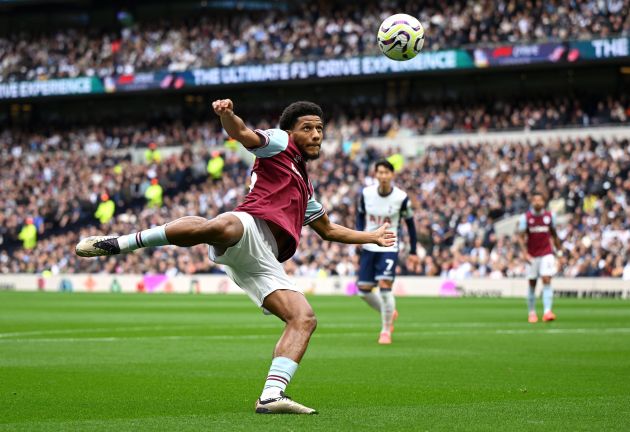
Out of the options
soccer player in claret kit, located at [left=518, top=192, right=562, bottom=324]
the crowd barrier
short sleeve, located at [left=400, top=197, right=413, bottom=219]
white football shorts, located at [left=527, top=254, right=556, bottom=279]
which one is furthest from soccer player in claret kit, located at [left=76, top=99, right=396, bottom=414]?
the crowd barrier

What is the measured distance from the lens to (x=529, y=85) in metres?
47.8

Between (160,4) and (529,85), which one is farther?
(160,4)

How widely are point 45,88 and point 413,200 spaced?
2491 cm

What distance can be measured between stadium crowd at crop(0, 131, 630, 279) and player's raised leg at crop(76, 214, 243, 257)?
2814 centimetres

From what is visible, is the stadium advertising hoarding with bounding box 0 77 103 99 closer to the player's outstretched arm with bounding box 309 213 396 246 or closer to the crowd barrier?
the crowd barrier

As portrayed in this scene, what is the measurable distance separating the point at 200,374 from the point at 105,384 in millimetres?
1330

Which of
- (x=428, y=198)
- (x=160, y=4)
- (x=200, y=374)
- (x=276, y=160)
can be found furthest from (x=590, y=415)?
(x=160, y=4)

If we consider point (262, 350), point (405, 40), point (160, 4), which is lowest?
point (262, 350)

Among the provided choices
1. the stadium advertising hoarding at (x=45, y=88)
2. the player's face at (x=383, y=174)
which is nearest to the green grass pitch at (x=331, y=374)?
the player's face at (x=383, y=174)

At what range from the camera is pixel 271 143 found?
26.7 feet

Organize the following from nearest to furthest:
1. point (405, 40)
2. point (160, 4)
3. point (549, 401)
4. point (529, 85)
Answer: point (549, 401)
point (405, 40)
point (529, 85)
point (160, 4)

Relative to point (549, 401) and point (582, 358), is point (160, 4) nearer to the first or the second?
point (582, 358)

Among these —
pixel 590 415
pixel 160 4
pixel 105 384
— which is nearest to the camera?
pixel 590 415

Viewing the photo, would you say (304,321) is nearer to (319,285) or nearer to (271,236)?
(271,236)
